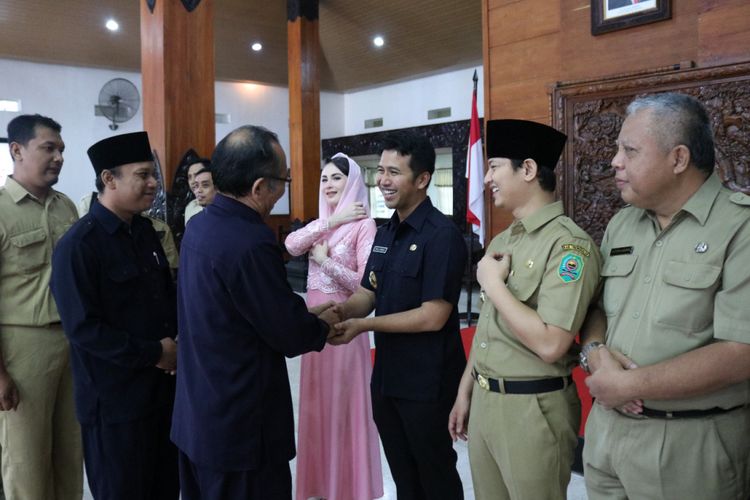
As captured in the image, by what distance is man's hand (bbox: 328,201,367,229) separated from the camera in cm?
255

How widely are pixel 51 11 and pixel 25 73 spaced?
6.76 ft

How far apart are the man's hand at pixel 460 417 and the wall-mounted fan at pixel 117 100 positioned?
423 inches

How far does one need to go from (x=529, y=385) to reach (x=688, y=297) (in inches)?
17.3

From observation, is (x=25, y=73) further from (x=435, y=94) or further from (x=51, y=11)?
(x=435, y=94)

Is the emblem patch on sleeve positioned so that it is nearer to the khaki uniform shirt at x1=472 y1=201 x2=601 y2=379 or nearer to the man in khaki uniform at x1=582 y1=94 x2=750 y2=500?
the khaki uniform shirt at x1=472 y1=201 x2=601 y2=379

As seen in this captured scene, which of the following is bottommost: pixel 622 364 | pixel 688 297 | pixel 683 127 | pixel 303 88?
pixel 622 364

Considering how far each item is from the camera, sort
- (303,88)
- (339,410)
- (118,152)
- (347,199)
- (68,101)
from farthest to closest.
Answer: (68,101) → (303,88) → (347,199) → (339,410) → (118,152)

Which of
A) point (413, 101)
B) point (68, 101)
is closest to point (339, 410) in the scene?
point (68, 101)

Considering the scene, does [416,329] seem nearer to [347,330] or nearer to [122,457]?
[347,330]

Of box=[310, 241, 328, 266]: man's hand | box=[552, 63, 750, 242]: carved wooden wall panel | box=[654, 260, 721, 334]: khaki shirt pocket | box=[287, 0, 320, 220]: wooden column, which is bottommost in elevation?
box=[654, 260, 721, 334]: khaki shirt pocket

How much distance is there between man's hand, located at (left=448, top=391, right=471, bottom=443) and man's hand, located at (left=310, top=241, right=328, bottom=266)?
0.99 meters

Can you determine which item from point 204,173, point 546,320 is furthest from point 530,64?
point 546,320

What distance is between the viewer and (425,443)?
6.10 ft

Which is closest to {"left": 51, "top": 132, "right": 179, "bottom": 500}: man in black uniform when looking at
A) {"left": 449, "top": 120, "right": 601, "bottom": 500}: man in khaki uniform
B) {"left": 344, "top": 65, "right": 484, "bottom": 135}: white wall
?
{"left": 449, "top": 120, "right": 601, "bottom": 500}: man in khaki uniform
